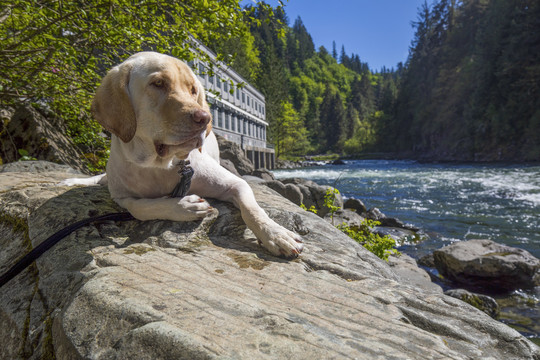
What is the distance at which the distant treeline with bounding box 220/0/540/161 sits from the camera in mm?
38188

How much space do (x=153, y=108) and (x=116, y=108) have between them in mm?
265

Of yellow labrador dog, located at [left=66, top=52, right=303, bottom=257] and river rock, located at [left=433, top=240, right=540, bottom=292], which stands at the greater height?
yellow labrador dog, located at [left=66, top=52, right=303, bottom=257]

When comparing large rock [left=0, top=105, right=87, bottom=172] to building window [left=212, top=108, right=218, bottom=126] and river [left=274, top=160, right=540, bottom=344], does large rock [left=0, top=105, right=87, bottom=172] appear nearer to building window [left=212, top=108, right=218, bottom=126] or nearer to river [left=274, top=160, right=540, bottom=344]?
river [left=274, top=160, right=540, bottom=344]

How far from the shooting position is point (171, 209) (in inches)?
94.8

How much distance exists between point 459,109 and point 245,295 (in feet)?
197

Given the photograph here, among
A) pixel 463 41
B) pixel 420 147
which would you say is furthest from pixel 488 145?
pixel 463 41

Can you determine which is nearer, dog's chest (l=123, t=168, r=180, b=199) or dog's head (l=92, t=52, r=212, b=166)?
dog's head (l=92, t=52, r=212, b=166)

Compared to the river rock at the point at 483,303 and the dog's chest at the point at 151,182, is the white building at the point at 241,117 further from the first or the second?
the dog's chest at the point at 151,182

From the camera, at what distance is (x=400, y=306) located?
5.65 feet

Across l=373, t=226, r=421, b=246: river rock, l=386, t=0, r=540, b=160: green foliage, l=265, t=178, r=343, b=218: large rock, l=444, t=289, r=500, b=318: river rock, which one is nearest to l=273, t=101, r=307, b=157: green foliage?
l=386, t=0, r=540, b=160: green foliage

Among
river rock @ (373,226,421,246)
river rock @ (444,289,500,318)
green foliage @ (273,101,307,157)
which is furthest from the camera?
green foliage @ (273,101,307,157)

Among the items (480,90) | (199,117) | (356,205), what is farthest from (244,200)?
(480,90)

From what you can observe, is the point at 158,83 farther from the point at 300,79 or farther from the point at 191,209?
the point at 300,79

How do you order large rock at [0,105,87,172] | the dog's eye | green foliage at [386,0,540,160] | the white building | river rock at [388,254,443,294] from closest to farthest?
the dog's eye
river rock at [388,254,443,294]
large rock at [0,105,87,172]
the white building
green foliage at [386,0,540,160]
